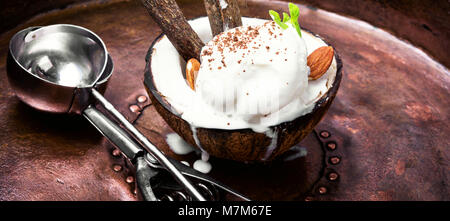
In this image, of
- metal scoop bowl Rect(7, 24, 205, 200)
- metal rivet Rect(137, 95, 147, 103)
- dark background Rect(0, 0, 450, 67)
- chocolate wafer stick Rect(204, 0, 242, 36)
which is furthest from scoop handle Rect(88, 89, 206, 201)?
dark background Rect(0, 0, 450, 67)

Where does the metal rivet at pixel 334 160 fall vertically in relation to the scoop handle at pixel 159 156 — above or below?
below

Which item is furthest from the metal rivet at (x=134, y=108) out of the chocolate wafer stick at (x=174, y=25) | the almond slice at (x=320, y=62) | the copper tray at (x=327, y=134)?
the almond slice at (x=320, y=62)

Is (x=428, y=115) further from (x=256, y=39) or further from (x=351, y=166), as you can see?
(x=256, y=39)

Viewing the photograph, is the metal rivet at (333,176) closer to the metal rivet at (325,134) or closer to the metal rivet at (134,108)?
the metal rivet at (325,134)

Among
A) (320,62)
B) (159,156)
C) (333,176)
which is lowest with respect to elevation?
(333,176)

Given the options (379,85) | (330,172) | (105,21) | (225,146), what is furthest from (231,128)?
(105,21)

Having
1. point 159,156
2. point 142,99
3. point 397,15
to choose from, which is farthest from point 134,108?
point 397,15

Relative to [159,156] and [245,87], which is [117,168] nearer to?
→ [159,156]
